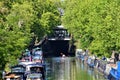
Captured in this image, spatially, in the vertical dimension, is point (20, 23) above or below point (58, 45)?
above

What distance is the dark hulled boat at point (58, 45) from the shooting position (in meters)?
119

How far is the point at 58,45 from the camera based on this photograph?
12244 centimetres

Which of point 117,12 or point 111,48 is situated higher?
point 117,12

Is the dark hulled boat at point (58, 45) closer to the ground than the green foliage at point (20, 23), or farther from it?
closer to the ground

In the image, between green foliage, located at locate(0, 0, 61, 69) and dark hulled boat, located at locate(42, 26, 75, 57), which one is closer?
green foliage, located at locate(0, 0, 61, 69)

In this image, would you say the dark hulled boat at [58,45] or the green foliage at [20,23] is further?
the dark hulled boat at [58,45]

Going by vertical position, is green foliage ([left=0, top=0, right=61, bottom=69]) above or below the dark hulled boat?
above

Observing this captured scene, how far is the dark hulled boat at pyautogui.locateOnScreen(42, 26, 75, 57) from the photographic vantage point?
11938cm

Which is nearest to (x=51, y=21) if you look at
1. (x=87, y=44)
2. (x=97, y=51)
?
(x=87, y=44)

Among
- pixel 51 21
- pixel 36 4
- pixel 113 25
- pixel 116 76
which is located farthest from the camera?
pixel 51 21

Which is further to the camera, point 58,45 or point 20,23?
point 58,45

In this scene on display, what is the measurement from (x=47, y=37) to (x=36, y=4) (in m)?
17.7

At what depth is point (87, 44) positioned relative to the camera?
79688mm

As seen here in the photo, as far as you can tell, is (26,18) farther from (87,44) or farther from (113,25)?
(113,25)
